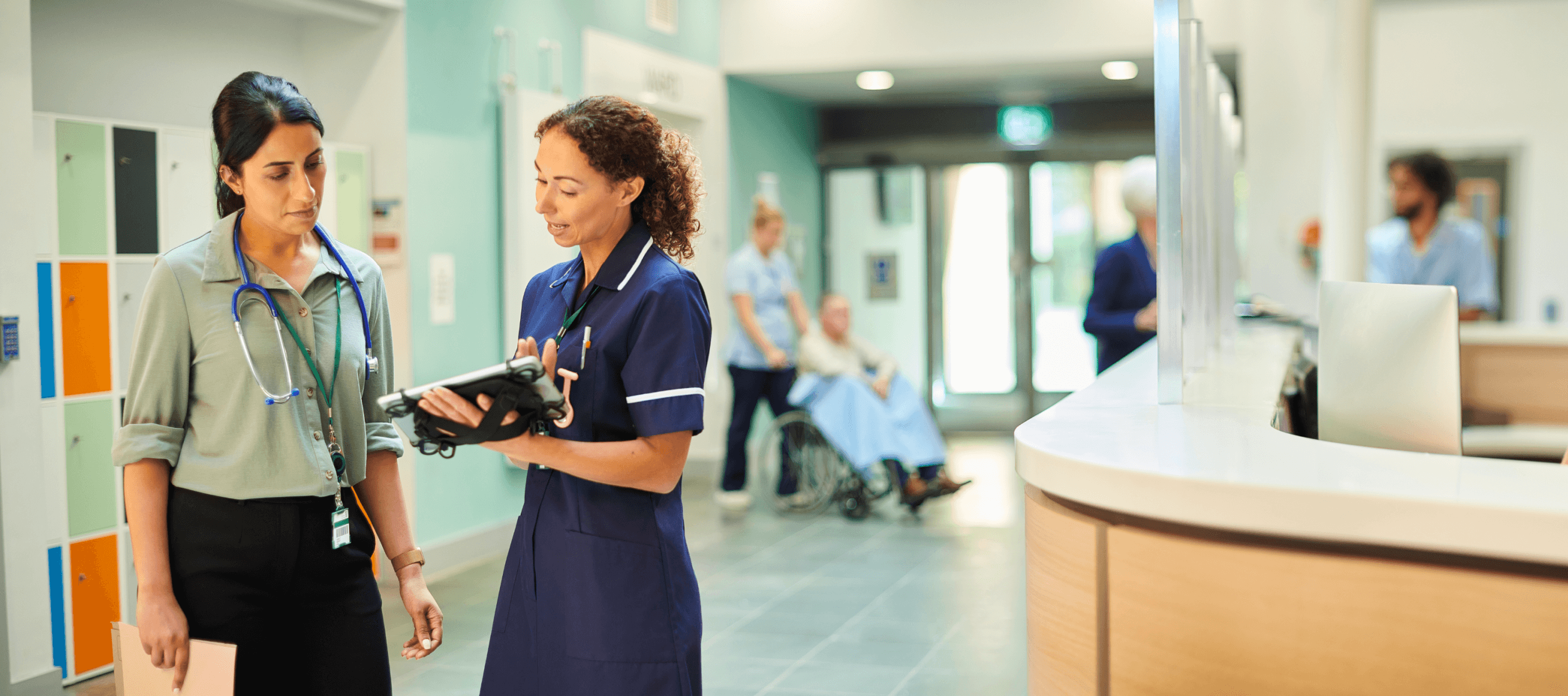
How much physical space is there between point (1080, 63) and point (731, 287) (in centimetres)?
295

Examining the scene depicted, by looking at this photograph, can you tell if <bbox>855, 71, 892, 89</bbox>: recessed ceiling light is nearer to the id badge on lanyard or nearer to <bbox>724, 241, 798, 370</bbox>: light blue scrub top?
<bbox>724, 241, 798, 370</bbox>: light blue scrub top

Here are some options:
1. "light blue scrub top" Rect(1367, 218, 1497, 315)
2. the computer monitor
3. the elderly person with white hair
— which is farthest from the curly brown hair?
"light blue scrub top" Rect(1367, 218, 1497, 315)

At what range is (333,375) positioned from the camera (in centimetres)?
172

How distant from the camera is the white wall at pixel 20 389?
123 inches

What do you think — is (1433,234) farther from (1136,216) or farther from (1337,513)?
(1337,513)

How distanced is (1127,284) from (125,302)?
11.2 feet

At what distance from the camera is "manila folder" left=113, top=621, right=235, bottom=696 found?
60.2 inches

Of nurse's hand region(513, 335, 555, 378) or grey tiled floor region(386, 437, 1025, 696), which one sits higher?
nurse's hand region(513, 335, 555, 378)

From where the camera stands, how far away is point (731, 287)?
638cm

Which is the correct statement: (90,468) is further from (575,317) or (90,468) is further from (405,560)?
(575,317)

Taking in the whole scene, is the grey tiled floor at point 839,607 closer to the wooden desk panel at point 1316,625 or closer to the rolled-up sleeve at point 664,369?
the rolled-up sleeve at point 664,369

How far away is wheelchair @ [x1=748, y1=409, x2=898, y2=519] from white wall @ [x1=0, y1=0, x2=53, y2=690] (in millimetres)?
3577

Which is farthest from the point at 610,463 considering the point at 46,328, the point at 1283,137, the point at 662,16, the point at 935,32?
the point at 1283,137

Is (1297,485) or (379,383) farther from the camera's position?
(379,383)
